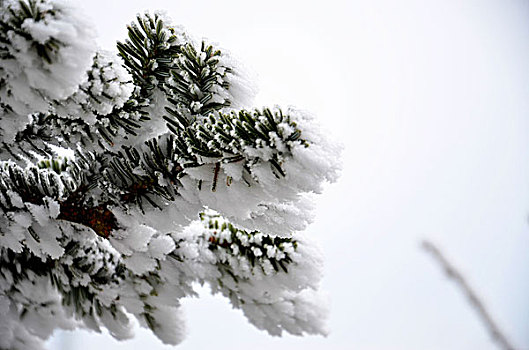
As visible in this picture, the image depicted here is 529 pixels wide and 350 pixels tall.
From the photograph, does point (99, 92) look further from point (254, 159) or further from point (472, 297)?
point (472, 297)

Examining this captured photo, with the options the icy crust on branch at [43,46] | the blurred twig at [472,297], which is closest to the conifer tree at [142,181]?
the icy crust on branch at [43,46]

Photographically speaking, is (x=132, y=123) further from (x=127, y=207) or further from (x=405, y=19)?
(x=405, y=19)

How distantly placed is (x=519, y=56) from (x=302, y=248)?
978 centimetres

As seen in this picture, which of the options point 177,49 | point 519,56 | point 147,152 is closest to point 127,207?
point 147,152

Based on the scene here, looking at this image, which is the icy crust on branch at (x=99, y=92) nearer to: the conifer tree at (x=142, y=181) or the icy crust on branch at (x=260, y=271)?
the conifer tree at (x=142, y=181)

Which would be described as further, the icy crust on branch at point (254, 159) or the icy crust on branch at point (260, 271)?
the icy crust on branch at point (260, 271)

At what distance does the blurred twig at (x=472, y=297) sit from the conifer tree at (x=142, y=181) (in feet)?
0.45

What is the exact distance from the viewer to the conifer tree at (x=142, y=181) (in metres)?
0.34

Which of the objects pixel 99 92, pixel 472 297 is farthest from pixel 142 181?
pixel 472 297

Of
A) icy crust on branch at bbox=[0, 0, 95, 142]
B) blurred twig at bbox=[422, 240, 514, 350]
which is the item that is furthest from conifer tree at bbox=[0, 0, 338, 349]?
blurred twig at bbox=[422, 240, 514, 350]

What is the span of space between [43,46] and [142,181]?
174mm

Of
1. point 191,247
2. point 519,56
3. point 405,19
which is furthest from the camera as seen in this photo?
point 405,19

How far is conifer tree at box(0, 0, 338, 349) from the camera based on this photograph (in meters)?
0.34

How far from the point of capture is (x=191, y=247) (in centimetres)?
59
